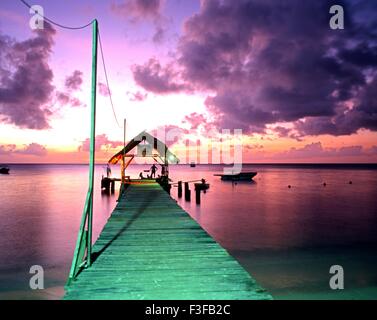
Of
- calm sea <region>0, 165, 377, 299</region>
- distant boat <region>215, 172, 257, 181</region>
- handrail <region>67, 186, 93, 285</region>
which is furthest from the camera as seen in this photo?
distant boat <region>215, 172, 257, 181</region>

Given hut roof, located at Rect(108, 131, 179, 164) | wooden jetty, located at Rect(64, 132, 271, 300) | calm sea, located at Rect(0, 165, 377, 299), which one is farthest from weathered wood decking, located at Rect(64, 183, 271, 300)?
hut roof, located at Rect(108, 131, 179, 164)

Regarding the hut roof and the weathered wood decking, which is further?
the hut roof

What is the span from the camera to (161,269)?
5438 mm

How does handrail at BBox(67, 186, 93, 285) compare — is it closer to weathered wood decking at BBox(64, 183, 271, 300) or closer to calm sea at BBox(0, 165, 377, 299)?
weathered wood decking at BBox(64, 183, 271, 300)

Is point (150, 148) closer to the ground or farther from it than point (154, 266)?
farther from it

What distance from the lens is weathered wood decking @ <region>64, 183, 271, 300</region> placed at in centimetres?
446

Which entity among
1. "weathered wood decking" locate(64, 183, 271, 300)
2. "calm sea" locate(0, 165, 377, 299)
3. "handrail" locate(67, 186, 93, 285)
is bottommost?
"calm sea" locate(0, 165, 377, 299)

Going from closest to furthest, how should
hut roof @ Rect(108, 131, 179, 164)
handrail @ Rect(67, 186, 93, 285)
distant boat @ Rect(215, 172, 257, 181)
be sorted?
handrail @ Rect(67, 186, 93, 285)
hut roof @ Rect(108, 131, 179, 164)
distant boat @ Rect(215, 172, 257, 181)

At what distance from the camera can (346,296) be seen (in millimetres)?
10461

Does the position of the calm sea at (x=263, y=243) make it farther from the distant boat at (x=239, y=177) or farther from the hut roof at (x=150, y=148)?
the distant boat at (x=239, y=177)

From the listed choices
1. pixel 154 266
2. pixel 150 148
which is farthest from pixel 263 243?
pixel 150 148

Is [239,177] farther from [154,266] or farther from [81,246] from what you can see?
Answer: [81,246]
